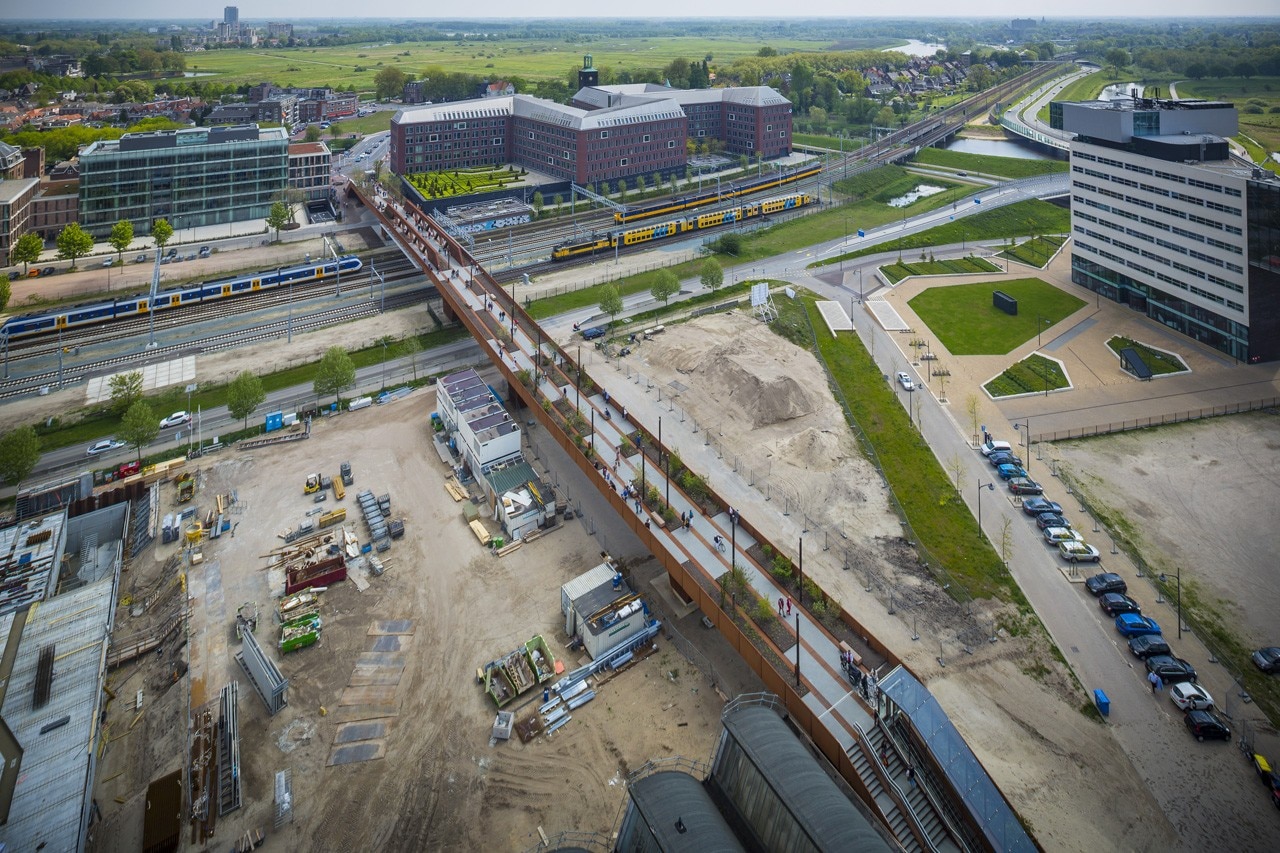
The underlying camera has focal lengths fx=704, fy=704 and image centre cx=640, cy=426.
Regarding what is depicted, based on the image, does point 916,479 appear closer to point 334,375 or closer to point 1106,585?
point 1106,585

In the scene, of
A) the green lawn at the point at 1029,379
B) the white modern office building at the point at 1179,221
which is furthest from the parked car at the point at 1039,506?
the white modern office building at the point at 1179,221

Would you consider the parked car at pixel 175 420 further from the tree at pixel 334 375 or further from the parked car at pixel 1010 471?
the parked car at pixel 1010 471

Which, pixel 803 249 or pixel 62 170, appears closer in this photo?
pixel 803 249

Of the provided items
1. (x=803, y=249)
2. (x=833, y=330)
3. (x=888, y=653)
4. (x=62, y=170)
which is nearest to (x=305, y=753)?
(x=888, y=653)

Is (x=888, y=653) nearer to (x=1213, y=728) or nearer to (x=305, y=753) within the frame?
(x=1213, y=728)

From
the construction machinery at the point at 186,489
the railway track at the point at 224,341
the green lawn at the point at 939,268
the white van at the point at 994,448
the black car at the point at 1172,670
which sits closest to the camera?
the black car at the point at 1172,670

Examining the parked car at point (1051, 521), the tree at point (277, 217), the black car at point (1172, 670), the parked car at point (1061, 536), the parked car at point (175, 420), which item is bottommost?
the black car at point (1172, 670)
